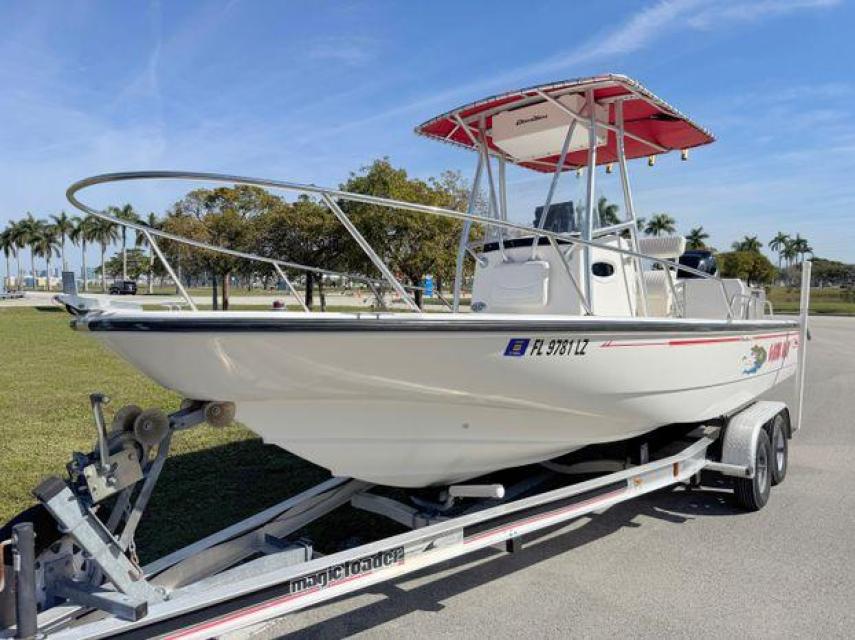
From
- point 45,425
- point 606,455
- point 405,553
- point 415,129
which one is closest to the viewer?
point 405,553

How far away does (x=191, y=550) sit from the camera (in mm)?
3143

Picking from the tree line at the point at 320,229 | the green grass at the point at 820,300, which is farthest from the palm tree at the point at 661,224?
the tree line at the point at 320,229

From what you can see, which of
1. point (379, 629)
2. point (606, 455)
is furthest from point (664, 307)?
point (379, 629)

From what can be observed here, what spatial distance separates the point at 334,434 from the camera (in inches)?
127

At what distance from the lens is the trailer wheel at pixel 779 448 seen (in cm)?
529

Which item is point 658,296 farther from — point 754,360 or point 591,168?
point 591,168

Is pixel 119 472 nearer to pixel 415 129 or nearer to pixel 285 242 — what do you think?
pixel 415 129

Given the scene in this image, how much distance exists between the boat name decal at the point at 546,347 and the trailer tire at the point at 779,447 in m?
2.69

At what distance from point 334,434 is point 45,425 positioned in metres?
5.12

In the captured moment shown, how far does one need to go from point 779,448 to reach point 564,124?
3.05 meters

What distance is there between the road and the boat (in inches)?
24.0

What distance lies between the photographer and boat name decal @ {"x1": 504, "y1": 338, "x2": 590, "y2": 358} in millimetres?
3232

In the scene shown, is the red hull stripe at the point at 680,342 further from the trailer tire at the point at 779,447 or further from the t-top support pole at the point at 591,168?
the t-top support pole at the point at 591,168

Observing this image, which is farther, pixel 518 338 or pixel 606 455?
pixel 606 455
